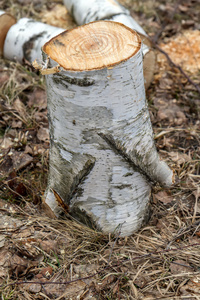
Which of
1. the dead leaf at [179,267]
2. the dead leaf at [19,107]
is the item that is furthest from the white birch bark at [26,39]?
the dead leaf at [179,267]

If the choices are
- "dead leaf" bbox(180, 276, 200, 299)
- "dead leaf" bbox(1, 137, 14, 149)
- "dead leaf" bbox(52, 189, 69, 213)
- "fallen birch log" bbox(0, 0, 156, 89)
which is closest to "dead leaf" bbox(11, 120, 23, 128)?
"dead leaf" bbox(1, 137, 14, 149)

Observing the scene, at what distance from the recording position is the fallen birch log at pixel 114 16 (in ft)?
11.2

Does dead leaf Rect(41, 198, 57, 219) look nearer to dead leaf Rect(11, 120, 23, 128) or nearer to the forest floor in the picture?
the forest floor

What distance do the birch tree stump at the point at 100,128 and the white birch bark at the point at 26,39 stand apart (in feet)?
6.48

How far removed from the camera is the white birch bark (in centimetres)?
379

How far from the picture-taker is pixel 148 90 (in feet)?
12.1

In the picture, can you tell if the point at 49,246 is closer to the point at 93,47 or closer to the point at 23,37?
the point at 93,47

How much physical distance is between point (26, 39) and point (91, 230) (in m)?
2.60

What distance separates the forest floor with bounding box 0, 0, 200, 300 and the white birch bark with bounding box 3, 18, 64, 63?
156mm

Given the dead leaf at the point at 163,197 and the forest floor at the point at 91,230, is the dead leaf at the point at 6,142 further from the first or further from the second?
the dead leaf at the point at 163,197

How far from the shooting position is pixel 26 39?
3.88 metres

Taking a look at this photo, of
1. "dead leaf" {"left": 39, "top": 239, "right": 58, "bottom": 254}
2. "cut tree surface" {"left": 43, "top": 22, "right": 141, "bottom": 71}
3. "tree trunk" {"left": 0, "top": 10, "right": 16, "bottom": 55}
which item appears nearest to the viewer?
"cut tree surface" {"left": 43, "top": 22, "right": 141, "bottom": 71}

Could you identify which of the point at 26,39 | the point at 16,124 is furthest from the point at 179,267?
the point at 26,39

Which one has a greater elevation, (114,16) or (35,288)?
(114,16)
